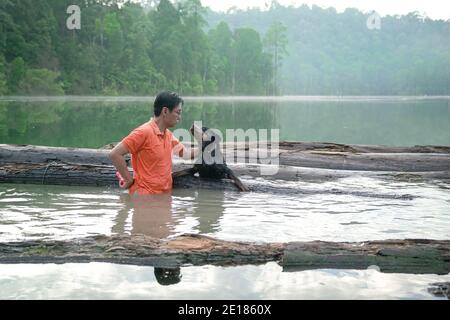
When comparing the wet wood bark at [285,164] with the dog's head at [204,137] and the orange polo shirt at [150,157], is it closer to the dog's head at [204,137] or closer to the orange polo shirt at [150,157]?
the dog's head at [204,137]

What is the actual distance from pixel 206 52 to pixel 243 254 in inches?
2890

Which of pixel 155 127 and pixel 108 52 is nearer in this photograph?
pixel 155 127

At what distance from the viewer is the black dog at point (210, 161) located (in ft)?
21.1

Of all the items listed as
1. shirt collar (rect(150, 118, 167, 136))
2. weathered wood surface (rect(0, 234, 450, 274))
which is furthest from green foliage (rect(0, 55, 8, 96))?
weathered wood surface (rect(0, 234, 450, 274))

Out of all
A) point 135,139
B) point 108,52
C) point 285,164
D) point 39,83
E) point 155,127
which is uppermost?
point 108,52

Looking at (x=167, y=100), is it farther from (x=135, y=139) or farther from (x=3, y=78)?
(x=3, y=78)

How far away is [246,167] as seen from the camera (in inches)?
295

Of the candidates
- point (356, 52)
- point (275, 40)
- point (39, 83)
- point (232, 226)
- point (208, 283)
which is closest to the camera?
point (208, 283)

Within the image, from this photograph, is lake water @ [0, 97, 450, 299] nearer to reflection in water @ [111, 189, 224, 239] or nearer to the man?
reflection in water @ [111, 189, 224, 239]

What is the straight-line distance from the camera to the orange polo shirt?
5.50 meters

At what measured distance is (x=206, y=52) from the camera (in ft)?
248

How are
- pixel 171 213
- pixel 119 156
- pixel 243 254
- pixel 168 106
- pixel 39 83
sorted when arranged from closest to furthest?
pixel 243 254, pixel 119 156, pixel 168 106, pixel 171 213, pixel 39 83

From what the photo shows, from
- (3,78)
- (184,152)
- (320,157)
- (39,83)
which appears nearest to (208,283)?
(184,152)

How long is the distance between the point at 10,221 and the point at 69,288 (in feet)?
6.75
